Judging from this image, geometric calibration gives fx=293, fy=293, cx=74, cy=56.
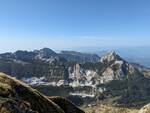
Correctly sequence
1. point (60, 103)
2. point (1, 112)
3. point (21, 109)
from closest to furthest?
point (1, 112) < point (21, 109) < point (60, 103)

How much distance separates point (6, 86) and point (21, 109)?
5.82 metres

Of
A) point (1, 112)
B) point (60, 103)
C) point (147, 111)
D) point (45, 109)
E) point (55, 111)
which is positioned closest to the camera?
point (1, 112)

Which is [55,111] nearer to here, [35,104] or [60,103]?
[35,104]

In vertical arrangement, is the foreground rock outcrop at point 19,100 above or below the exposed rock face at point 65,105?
above

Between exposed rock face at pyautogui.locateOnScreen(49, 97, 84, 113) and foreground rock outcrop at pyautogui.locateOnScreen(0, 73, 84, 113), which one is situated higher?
foreground rock outcrop at pyautogui.locateOnScreen(0, 73, 84, 113)

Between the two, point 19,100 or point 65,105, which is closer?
point 19,100

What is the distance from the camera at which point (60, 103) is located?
6234cm

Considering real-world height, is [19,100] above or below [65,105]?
above

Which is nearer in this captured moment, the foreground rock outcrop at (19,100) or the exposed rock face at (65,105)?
the foreground rock outcrop at (19,100)

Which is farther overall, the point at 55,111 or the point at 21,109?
the point at 55,111

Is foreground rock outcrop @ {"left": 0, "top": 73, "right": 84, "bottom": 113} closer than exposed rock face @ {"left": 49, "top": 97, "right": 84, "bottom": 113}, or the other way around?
foreground rock outcrop @ {"left": 0, "top": 73, "right": 84, "bottom": 113}

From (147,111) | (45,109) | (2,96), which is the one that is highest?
(2,96)

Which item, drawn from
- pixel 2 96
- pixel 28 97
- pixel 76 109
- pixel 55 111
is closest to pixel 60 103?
pixel 76 109

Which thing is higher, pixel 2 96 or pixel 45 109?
pixel 2 96
